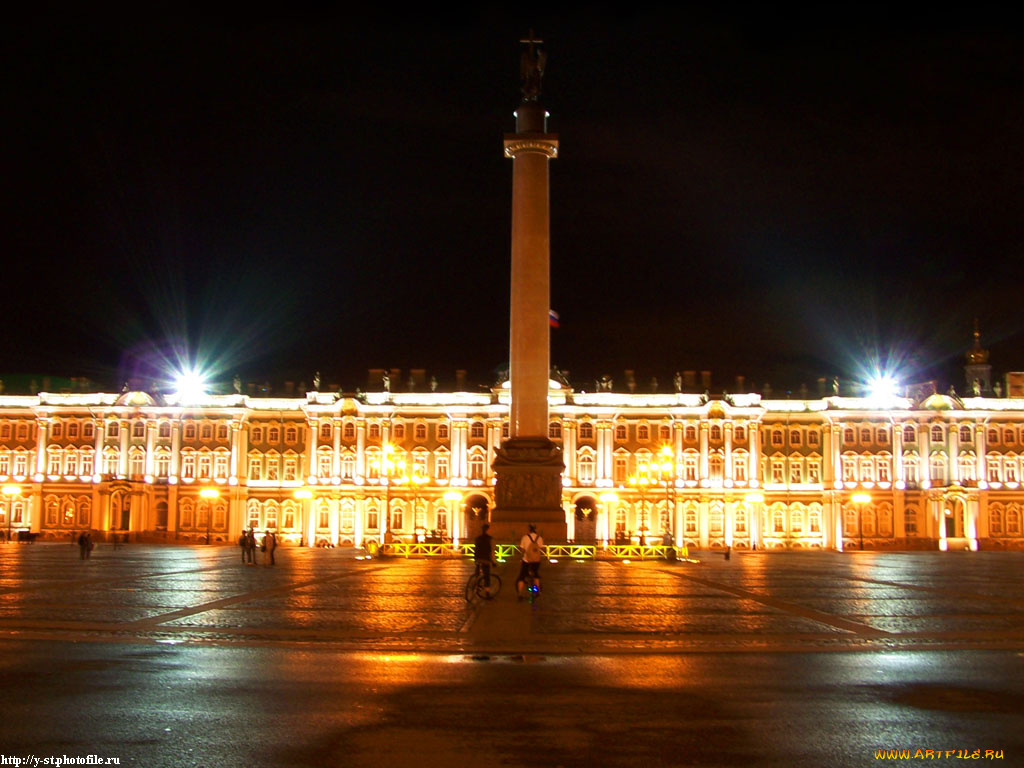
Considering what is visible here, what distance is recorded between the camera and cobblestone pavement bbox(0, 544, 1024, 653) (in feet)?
56.7

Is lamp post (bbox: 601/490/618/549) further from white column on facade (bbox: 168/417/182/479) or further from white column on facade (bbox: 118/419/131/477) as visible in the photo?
white column on facade (bbox: 118/419/131/477)

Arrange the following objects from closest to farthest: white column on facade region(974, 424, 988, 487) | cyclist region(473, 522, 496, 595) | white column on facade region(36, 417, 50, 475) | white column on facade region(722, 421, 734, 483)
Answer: cyclist region(473, 522, 496, 595), white column on facade region(974, 424, 988, 487), white column on facade region(722, 421, 734, 483), white column on facade region(36, 417, 50, 475)

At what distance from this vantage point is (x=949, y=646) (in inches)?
672

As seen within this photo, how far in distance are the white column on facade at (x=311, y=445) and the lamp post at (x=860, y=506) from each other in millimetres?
41269

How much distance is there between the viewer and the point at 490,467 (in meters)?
85.4

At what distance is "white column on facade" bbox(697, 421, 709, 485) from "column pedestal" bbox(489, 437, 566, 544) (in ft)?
140

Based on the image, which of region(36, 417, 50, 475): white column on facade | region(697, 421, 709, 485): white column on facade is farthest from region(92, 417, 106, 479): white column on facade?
region(697, 421, 709, 485): white column on facade

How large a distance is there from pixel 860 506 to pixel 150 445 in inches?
2168

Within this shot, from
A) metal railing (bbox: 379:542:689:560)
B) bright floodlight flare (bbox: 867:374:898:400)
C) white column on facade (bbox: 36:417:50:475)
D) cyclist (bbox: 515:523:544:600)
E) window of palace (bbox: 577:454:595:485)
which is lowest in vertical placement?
metal railing (bbox: 379:542:689:560)

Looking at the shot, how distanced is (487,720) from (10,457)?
87.4 m

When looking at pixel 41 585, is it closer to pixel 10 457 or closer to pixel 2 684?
pixel 2 684

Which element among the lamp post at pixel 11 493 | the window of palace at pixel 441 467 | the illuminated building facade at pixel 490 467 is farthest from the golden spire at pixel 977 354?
the lamp post at pixel 11 493

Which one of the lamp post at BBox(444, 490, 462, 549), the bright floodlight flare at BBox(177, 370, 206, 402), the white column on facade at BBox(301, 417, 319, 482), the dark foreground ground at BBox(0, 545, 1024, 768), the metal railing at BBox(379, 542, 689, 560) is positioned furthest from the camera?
the bright floodlight flare at BBox(177, 370, 206, 402)

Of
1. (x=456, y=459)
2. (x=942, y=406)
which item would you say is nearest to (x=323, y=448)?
(x=456, y=459)
